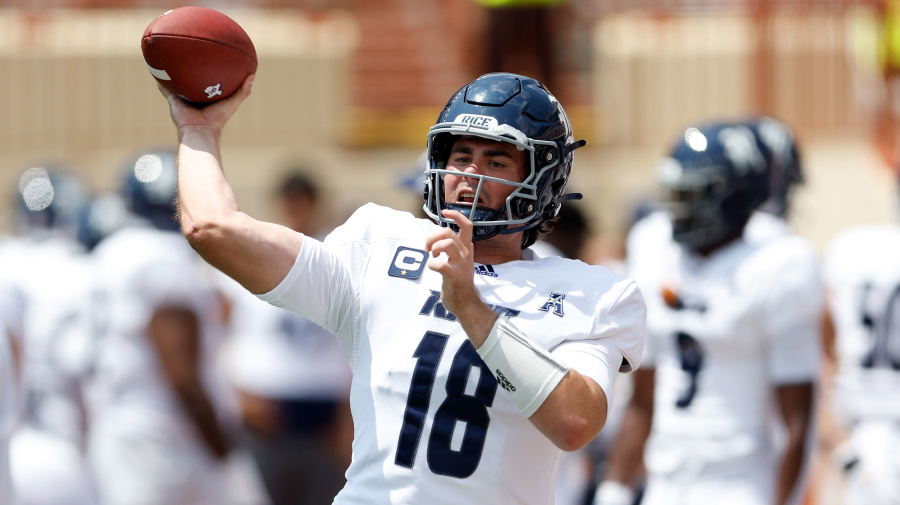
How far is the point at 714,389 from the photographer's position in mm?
4750

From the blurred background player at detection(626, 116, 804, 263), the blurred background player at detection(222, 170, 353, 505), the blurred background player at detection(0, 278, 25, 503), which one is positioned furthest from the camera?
the blurred background player at detection(222, 170, 353, 505)

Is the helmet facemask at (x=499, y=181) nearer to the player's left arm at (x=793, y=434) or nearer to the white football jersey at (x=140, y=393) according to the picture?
the player's left arm at (x=793, y=434)

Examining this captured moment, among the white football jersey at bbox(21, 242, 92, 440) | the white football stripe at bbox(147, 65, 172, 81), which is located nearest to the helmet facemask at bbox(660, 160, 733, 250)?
the white football stripe at bbox(147, 65, 172, 81)

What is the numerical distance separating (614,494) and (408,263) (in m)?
2.37

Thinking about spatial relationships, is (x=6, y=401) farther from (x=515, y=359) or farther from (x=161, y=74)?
(x=515, y=359)

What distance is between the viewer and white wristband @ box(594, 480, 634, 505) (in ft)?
16.1

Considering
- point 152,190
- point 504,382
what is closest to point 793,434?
point 504,382

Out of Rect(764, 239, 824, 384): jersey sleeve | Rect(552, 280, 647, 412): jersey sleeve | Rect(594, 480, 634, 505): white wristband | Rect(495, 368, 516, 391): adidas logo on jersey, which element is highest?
Rect(495, 368, 516, 391): adidas logo on jersey

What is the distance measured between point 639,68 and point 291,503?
21.9ft

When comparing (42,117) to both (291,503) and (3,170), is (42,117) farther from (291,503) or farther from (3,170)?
(291,503)

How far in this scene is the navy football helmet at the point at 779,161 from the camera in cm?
532

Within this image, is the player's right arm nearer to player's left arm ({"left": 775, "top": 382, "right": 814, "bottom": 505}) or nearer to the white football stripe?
the white football stripe

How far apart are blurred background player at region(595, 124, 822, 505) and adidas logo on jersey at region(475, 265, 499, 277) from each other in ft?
6.55

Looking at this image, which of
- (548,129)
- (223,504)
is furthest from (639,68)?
(548,129)
